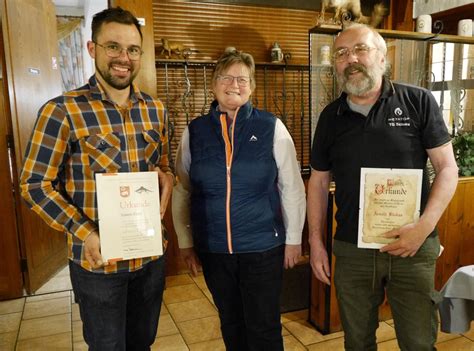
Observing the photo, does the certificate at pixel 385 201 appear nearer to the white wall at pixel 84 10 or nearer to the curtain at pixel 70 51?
the white wall at pixel 84 10

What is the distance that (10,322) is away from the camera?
267 cm

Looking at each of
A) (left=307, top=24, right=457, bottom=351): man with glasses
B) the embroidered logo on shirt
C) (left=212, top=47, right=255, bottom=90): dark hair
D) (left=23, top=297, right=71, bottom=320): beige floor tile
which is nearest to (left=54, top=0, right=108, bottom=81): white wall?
(left=23, top=297, right=71, bottom=320): beige floor tile

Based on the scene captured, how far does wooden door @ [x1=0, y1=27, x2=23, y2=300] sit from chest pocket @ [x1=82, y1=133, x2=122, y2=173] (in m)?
1.95

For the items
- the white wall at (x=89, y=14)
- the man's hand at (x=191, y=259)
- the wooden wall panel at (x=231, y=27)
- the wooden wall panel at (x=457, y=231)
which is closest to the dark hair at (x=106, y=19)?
the man's hand at (x=191, y=259)

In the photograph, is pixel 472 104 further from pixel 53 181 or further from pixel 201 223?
pixel 53 181

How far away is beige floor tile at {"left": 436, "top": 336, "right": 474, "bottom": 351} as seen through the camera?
2.22 meters

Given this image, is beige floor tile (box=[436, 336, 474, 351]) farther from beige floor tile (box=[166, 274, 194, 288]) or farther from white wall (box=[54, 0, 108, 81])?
white wall (box=[54, 0, 108, 81])

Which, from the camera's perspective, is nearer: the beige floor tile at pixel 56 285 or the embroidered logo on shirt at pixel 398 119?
the embroidered logo on shirt at pixel 398 119

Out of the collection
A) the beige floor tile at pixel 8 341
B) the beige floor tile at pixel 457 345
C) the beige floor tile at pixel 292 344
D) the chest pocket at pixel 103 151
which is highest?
the chest pocket at pixel 103 151

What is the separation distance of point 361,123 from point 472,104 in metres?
2.28

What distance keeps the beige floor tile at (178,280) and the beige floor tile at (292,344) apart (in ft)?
3.61

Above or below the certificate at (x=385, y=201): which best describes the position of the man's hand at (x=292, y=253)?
below

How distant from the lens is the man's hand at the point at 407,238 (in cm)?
132

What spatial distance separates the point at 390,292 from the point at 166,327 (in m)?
1.58
